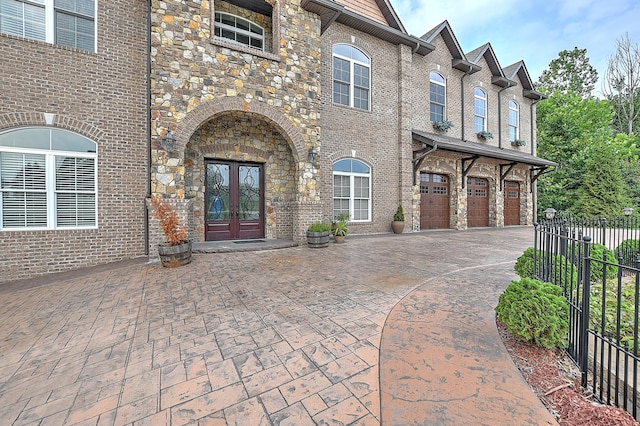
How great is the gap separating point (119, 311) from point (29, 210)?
14.4 feet

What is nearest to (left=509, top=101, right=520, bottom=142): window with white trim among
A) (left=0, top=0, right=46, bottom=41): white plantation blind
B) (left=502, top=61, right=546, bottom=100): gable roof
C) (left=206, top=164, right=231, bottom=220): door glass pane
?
(left=502, top=61, right=546, bottom=100): gable roof

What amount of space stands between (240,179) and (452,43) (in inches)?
458

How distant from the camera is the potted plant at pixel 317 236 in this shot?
7.51m

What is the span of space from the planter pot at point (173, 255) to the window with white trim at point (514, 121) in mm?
17561

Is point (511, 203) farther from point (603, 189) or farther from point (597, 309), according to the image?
point (597, 309)

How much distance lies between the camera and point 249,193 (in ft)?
27.7

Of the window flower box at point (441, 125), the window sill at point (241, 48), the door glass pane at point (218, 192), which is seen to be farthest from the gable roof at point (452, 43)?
the door glass pane at point (218, 192)

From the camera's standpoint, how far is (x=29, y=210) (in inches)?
217

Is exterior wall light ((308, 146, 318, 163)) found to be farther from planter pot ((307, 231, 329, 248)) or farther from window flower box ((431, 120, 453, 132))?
window flower box ((431, 120, 453, 132))

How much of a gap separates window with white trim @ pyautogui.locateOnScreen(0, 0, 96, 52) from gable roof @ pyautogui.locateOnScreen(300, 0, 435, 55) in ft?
18.0

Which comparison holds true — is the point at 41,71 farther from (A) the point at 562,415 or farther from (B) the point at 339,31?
(A) the point at 562,415

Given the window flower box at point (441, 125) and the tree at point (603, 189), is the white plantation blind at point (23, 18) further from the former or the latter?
the tree at point (603, 189)

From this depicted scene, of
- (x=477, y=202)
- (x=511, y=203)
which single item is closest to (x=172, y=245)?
(x=477, y=202)

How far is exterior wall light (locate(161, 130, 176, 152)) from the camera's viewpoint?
6.06 metres
